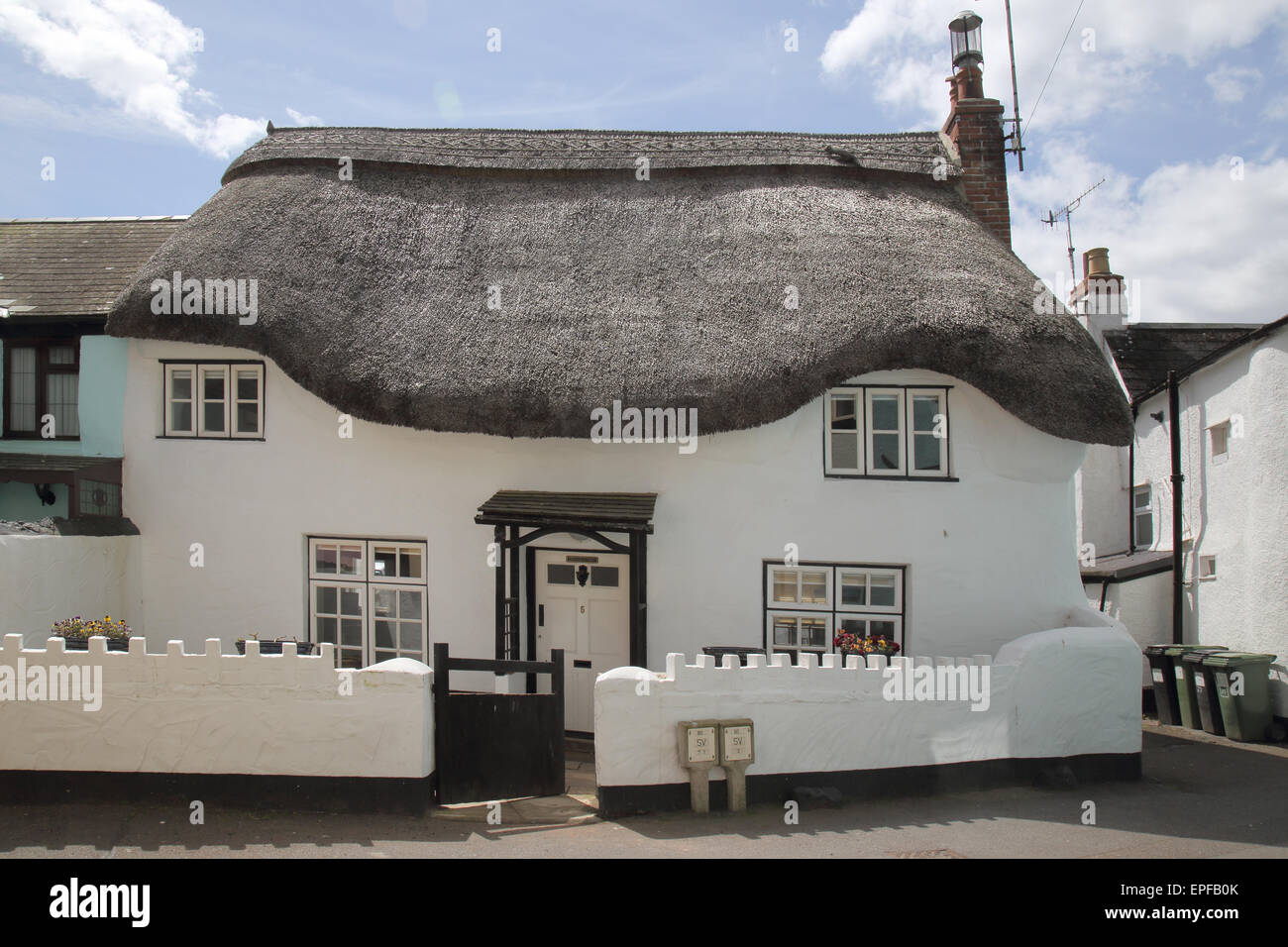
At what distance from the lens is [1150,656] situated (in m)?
→ 10.9

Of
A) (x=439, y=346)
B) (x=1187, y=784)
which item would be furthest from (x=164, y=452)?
(x=1187, y=784)

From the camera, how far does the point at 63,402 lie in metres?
10.0

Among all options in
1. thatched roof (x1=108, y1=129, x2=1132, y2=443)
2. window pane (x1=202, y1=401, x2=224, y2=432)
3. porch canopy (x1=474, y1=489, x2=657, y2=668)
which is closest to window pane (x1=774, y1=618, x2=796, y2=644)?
porch canopy (x1=474, y1=489, x2=657, y2=668)

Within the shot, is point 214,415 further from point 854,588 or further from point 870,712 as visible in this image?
point 870,712

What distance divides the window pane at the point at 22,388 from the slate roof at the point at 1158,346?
15546 millimetres

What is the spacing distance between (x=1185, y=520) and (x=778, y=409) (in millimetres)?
7391

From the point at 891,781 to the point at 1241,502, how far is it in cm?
678

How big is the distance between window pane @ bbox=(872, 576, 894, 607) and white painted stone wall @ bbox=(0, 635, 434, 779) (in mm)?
4717

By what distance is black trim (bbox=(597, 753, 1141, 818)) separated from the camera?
21.6ft

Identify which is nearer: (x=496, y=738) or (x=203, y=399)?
(x=496, y=738)

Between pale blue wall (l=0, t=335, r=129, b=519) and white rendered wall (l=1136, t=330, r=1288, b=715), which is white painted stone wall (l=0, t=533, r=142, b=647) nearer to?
pale blue wall (l=0, t=335, r=129, b=519)

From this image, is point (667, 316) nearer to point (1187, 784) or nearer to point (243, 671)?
point (243, 671)

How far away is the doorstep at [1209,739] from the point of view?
9.36m

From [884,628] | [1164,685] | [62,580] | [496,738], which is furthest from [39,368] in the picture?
[1164,685]
